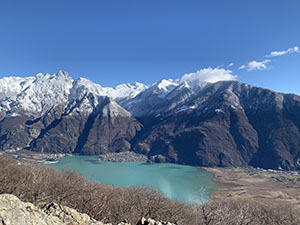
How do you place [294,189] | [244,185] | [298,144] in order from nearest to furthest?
[294,189]
[244,185]
[298,144]

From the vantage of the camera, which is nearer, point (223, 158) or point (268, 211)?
point (268, 211)

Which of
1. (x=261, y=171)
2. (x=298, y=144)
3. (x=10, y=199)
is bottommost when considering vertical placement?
(x=261, y=171)

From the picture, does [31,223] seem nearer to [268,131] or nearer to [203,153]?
[203,153]

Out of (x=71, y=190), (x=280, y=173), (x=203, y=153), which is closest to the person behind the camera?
(x=71, y=190)

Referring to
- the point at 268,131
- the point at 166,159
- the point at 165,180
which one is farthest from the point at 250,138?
the point at 165,180

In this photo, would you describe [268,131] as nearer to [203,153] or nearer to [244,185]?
[203,153]

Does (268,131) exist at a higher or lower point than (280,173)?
higher
